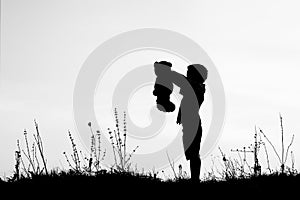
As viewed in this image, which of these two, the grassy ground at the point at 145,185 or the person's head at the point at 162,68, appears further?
the person's head at the point at 162,68

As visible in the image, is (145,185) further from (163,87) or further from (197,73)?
(197,73)

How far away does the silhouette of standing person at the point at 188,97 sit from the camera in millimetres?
9516

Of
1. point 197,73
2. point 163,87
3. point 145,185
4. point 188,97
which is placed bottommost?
point 145,185

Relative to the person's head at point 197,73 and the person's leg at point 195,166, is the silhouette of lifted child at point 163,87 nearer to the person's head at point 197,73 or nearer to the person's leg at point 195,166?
the person's head at point 197,73

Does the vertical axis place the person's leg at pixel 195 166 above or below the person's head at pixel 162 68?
below

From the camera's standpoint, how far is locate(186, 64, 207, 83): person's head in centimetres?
981

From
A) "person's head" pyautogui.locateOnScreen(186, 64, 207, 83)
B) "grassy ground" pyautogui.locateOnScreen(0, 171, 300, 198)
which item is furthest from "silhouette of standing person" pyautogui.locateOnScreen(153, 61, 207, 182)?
"grassy ground" pyautogui.locateOnScreen(0, 171, 300, 198)

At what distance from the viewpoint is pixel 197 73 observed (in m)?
9.82

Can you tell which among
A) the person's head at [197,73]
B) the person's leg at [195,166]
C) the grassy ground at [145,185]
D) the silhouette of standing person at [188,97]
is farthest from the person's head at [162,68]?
the grassy ground at [145,185]

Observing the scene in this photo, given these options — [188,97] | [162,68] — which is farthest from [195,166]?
[162,68]

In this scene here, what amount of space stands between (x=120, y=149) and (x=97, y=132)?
673 millimetres

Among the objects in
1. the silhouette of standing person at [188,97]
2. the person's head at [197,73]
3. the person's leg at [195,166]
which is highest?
the person's head at [197,73]

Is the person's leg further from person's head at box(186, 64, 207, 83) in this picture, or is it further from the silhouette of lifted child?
person's head at box(186, 64, 207, 83)

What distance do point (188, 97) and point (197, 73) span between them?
21.8 inches
